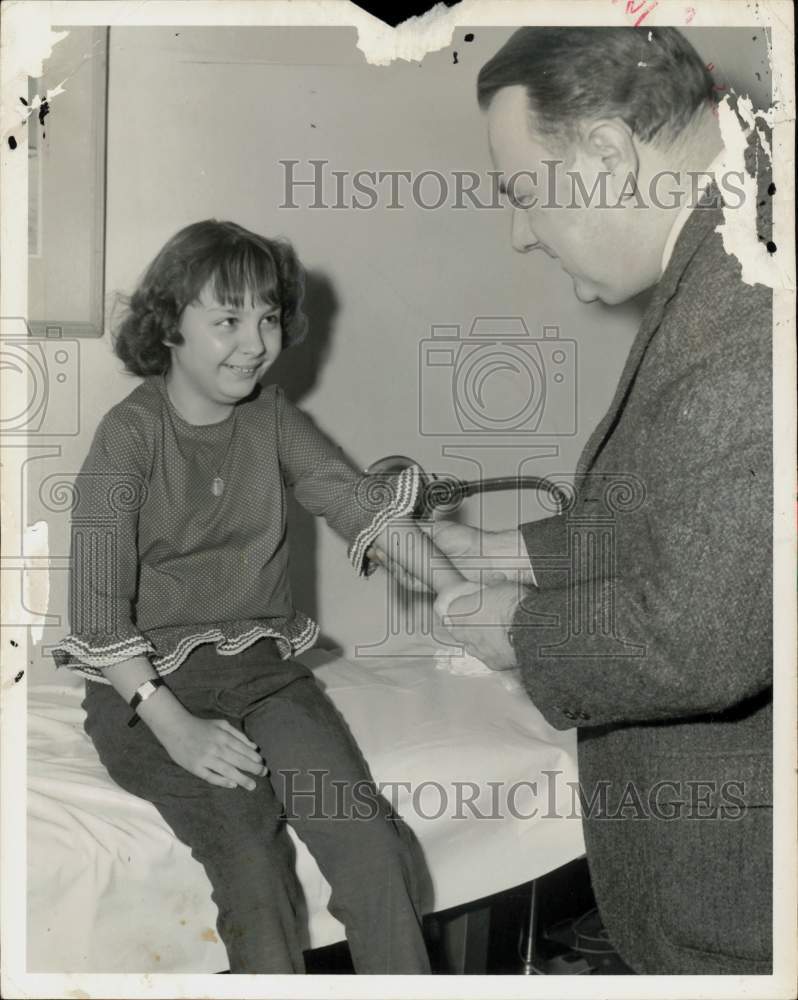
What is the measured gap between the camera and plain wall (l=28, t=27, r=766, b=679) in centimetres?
104

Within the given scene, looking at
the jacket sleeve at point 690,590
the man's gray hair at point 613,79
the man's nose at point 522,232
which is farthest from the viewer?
the man's nose at point 522,232

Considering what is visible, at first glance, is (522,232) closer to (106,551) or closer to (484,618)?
(484,618)

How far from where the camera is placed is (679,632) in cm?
81

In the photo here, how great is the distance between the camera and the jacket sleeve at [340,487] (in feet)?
3.71

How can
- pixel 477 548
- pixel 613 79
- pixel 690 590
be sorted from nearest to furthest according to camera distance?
pixel 690 590, pixel 613 79, pixel 477 548

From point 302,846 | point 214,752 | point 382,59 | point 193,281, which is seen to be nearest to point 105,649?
point 214,752

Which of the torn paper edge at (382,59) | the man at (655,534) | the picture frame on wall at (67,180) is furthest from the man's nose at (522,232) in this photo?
the picture frame on wall at (67,180)

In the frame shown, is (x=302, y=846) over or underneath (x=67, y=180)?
underneath

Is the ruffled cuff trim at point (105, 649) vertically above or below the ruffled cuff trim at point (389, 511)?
below

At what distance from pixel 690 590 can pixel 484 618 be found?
25 centimetres

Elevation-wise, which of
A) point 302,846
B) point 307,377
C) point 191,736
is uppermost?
point 307,377

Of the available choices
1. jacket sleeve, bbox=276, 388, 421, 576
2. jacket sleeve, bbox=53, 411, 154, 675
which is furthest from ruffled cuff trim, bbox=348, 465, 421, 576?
jacket sleeve, bbox=53, 411, 154, 675

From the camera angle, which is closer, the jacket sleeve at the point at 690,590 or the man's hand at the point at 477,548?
the jacket sleeve at the point at 690,590

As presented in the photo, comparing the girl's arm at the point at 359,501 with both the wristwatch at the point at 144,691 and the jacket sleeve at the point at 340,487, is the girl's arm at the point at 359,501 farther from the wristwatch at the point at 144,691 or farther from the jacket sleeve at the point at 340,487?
the wristwatch at the point at 144,691
